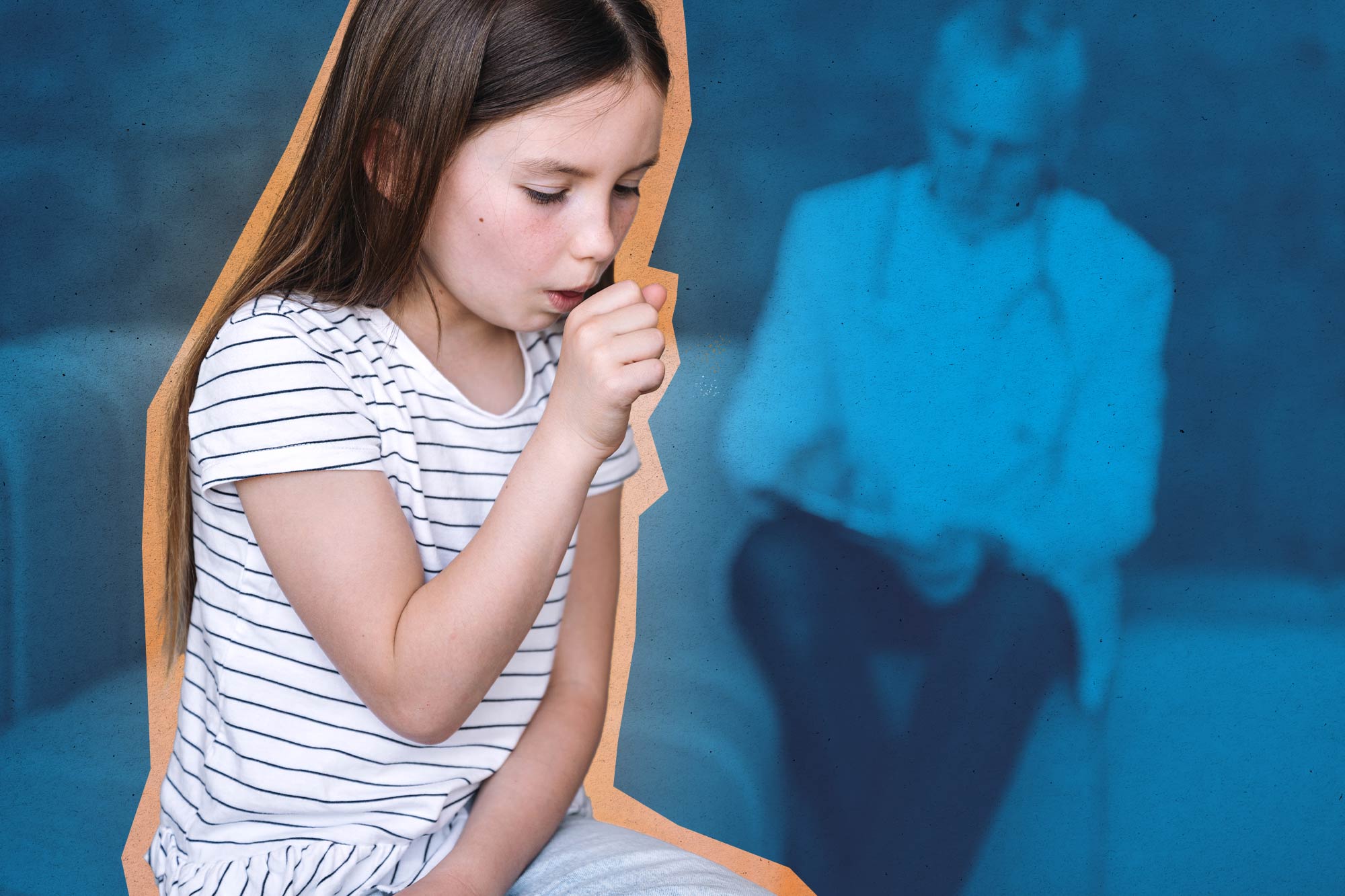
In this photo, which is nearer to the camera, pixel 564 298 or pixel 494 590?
pixel 494 590

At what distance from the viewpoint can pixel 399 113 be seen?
2.75 feet

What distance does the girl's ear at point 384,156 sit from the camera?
2.77ft

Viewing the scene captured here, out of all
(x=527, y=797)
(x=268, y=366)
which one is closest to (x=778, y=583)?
(x=527, y=797)

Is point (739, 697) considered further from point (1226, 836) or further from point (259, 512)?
point (259, 512)

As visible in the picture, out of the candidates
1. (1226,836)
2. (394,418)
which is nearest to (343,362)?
(394,418)

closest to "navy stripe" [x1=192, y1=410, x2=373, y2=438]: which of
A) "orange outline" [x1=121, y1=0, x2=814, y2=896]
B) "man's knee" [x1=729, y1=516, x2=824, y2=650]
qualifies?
"orange outline" [x1=121, y1=0, x2=814, y2=896]

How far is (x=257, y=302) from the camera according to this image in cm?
83

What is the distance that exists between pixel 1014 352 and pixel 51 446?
3.77 feet

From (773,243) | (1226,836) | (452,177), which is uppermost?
(452,177)

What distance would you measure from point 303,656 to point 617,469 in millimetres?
343

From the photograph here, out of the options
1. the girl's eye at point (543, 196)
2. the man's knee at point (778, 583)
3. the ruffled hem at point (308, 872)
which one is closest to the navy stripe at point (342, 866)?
the ruffled hem at point (308, 872)

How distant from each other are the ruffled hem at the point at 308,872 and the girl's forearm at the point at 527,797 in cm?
3

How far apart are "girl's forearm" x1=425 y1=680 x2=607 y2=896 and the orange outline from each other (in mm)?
354

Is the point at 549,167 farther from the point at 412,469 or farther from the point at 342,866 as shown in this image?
the point at 342,866
